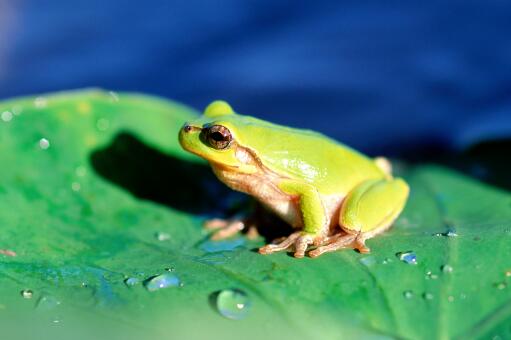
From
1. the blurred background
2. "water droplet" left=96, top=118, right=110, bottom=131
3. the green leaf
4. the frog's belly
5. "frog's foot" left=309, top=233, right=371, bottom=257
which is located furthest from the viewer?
the blurred background

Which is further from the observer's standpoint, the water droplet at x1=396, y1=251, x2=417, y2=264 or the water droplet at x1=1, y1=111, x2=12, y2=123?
the water droplet at x1=1, y1=111, x2=12, y2=123

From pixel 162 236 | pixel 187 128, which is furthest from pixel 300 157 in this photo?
pixel 162 236

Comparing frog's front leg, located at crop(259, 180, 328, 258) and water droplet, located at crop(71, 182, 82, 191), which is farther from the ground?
water droplet, located at crop(71, 182, 82, 191)

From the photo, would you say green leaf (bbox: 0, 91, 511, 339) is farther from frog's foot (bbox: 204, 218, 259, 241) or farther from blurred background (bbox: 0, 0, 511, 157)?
blurred background (bbox: 0, 0, 511, 157)

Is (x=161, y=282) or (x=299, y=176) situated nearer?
(x=161, y=282)

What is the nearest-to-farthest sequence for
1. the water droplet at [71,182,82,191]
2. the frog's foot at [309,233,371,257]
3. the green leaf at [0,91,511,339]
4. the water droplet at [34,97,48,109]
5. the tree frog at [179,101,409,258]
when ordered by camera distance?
the green leaf at [0,91,511,339] → the frog's foot at [309,233,371,257] → the tree frog at [179,101,409,258] → the water droplet at [71,182,82,191] → the water droplet at [34,97,48,109]

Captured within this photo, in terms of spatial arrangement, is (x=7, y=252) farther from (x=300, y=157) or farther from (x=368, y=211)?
(x=368, y=211)

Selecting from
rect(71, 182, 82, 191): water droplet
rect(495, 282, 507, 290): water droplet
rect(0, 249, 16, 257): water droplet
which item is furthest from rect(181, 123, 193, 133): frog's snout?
rect(495, 282, 507, 290): water droplet
